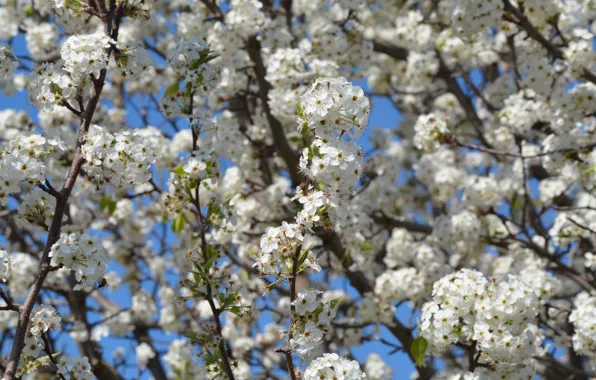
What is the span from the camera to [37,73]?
4.58 m

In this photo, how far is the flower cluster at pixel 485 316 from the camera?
462 centimetres

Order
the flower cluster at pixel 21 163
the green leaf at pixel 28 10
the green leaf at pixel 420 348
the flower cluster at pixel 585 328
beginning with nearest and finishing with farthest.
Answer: the flower cluster at pixel 21 163 < the green leaf at pixel 420 348 < the flower cluster at pixel 585 328 < the green leaf at pixel 28 10

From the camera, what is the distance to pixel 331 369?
12.4 ft

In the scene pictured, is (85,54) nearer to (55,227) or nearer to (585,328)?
(55,227)

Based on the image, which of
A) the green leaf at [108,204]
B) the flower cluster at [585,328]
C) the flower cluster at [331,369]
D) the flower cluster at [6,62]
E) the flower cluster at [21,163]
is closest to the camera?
the flower cluster at [331,369]

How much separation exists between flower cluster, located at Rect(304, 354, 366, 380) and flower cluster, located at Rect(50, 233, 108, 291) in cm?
130

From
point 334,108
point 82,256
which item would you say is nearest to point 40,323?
point 82,256

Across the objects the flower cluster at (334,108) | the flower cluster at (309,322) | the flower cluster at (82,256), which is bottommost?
the flower cluster at (309,322)

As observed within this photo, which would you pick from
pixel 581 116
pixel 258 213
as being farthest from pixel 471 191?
pixel 258 213

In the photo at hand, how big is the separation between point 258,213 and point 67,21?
12.3ft

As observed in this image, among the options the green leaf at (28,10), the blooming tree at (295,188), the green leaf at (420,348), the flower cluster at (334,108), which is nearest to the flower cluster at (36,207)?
the blooming tree at (295,188)

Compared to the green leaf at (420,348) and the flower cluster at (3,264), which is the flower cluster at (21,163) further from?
the green leaf at (420,348)

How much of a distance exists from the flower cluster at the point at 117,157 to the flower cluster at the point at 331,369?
1554mm

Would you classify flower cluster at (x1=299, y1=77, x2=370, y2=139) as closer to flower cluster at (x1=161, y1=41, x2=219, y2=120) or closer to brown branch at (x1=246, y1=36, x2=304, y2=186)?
flower cluster at (x1=161, y1=41, x2=219, y2=120)
